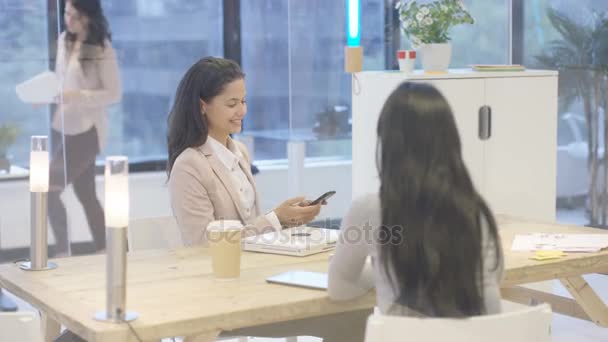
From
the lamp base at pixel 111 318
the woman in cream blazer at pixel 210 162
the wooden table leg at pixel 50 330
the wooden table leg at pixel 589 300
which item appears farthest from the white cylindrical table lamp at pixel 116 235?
the wooden table leg at pixel 589 300

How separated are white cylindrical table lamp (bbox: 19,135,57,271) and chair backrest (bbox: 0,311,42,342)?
658 millimetres

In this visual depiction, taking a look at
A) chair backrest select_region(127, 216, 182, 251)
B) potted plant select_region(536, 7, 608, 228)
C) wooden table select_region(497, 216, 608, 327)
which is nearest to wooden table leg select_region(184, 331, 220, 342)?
chair backrest select_region(127, 216, 182, 251)

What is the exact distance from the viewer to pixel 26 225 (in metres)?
5.32

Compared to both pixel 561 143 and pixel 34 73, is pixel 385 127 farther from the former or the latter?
pixel 561 143

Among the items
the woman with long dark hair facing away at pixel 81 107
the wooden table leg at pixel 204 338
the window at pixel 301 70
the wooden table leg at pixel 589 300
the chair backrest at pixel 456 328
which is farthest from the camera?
the window at pixel 301 70

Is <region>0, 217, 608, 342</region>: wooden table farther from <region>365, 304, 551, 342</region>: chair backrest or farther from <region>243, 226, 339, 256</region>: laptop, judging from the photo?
<region>365, 304, 551, 342</region>: chair backrest

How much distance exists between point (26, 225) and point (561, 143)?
11.5 ft

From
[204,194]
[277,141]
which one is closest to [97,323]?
[204,194]

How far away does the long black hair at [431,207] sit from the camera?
83.9 inches

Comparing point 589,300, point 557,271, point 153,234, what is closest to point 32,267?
point 153,234

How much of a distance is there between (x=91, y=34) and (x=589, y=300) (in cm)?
312

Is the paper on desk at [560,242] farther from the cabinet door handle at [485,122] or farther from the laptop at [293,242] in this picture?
the cabinet door handle at [485,122]

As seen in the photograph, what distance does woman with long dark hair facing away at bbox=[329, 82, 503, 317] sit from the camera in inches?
83.9

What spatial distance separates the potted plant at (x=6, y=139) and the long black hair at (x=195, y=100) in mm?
2099
